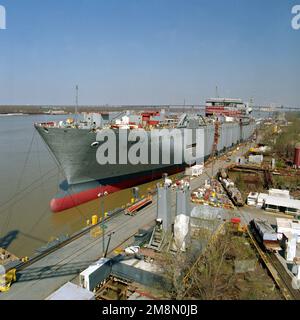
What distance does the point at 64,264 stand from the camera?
680 centimetres

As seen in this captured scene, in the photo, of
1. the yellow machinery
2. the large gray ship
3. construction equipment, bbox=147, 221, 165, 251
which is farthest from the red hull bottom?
construction equipment, bbox=147, 221, 165, 251

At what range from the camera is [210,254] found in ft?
20.8

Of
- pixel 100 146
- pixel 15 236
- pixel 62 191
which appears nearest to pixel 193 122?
pixel 100 146

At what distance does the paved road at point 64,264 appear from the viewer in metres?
5.83

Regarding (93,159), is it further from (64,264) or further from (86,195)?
(64,264)

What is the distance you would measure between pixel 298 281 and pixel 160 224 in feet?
10.8
